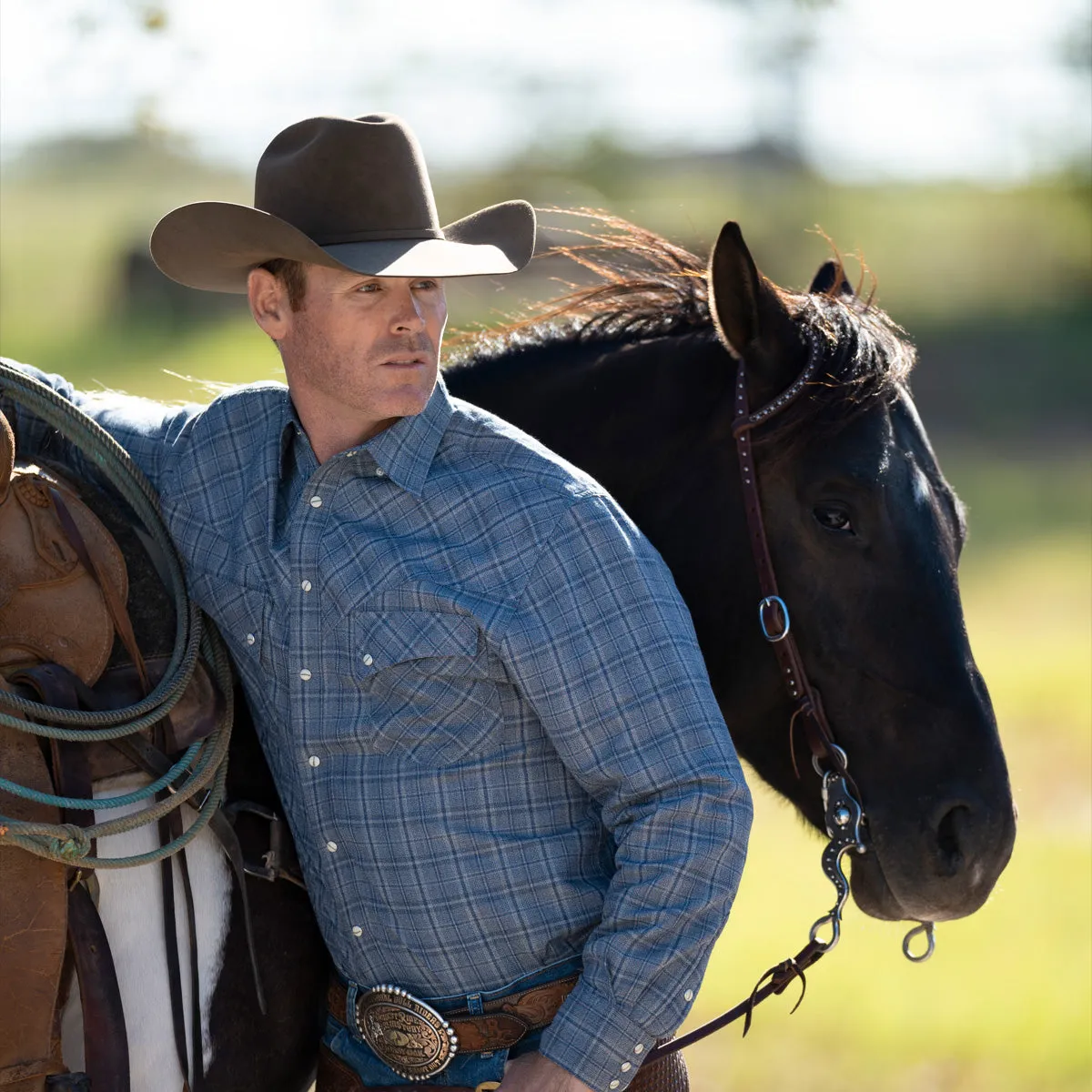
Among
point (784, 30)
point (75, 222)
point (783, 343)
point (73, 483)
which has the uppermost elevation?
point (783, 343)

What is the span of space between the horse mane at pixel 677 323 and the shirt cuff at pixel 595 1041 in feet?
3.43

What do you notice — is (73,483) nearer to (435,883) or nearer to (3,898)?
(3,898)

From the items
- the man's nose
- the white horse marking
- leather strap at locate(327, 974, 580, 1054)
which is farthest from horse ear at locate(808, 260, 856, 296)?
the white horse marking

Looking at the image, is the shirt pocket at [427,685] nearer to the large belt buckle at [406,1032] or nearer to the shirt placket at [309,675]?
the shirt placket at [309,675]

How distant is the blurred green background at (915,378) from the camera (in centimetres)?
564

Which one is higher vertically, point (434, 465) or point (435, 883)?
point (434, 465)

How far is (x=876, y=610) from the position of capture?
7.74 feet

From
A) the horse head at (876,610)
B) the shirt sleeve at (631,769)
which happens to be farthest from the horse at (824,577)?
the shirt sleeve at (631,769)

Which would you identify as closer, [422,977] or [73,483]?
[422,977]

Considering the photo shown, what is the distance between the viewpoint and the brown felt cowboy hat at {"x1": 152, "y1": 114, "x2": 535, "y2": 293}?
6.95 feet

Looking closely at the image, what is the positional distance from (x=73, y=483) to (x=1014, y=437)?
72.4ft

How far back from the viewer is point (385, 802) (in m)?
2.04

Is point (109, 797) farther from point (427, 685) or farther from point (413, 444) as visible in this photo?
point (413, 444)

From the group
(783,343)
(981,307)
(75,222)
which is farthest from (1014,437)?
(75,222)
